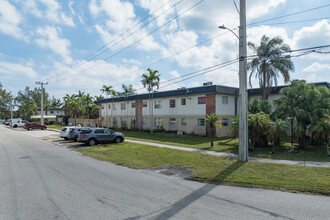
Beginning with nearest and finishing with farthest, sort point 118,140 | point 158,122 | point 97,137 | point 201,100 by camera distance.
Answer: point 97,137 < point 118,140 < point 201,100 < point 158,122

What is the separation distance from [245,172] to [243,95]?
437cm

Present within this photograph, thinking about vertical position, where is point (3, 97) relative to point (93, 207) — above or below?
above

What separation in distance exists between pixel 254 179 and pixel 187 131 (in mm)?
18709

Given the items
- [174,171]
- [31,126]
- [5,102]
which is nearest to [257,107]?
[174,171]

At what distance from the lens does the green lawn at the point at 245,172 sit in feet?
25.7

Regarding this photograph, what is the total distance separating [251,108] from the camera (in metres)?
18.1

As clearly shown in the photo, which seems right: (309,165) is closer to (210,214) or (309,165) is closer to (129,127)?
(210,214)

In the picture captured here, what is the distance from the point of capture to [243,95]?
12141 mm

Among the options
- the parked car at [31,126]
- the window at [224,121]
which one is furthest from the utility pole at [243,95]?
the parked car at [31,126]

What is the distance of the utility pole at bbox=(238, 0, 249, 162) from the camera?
1204 cm

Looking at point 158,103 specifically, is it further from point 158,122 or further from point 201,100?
point 201,100

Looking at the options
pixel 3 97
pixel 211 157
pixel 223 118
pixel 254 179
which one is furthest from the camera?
pixel 3 97

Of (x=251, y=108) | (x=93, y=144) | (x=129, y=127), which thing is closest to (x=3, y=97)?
(x=129, y=127)

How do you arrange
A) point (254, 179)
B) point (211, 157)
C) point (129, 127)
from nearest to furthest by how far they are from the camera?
1. point (254, 179)
2. point (211, 157)
3. point (129, 127)
